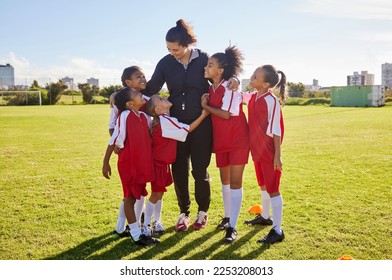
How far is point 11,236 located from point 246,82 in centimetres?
287

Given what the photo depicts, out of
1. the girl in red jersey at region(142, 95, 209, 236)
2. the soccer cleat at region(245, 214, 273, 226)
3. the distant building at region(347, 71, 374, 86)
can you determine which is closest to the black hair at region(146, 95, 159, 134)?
the girl in red jersey at region(142, 95, 209, 236)

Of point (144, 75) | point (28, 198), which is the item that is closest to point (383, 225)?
point (144, 75)

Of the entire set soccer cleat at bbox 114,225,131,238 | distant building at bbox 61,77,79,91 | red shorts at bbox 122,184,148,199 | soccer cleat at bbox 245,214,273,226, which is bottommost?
soccer cleat at bbox 114,225,131,238

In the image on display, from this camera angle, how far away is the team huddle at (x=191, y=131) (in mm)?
3758

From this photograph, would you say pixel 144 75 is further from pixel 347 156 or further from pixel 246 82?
pixel 347 156

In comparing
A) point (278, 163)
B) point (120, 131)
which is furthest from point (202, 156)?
point (120, 131)

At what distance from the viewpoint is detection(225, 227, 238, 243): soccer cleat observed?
3.76 m

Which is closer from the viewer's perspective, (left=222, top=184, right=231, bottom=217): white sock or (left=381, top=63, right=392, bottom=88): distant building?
(left=222, top=184, right=231, bottom=217): white sock

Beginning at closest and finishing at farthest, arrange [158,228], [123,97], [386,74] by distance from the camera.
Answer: [123,97] → [158,228] → [386,74]

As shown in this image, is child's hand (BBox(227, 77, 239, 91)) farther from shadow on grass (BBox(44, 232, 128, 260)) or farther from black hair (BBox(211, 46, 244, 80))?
shadow on grass (BBox(44, 232, 128, 260))

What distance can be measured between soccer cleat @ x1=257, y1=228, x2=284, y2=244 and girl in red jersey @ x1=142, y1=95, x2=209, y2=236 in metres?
1.05

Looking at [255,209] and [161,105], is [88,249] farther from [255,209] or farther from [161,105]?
[255,209]

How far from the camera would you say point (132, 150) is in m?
3.72

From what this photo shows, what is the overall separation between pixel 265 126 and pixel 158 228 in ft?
4.73
